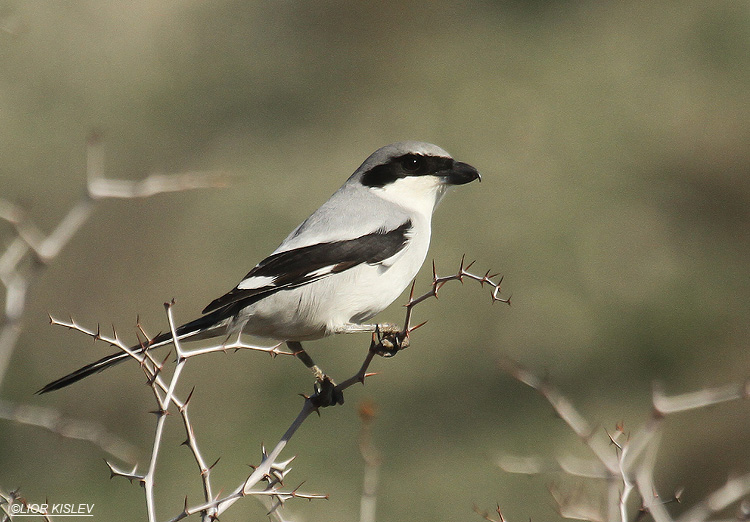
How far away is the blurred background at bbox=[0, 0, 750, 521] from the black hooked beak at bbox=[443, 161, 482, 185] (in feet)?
9.55

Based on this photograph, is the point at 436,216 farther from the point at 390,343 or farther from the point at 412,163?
the point at 390,343

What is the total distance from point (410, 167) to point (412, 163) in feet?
0.07

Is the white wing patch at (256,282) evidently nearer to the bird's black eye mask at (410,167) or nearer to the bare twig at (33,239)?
the bare twig at (33,239)

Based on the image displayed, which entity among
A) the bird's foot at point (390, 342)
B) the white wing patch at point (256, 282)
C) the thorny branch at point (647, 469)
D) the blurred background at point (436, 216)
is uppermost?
the thorny branch at point (647, 469)

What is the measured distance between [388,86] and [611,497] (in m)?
11.1

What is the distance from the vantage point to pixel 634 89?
11.1 metres

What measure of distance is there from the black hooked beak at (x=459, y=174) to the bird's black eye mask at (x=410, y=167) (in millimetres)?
20

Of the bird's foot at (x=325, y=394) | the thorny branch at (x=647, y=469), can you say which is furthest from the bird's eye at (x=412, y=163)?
the thorny branch at (x=647, y=469)

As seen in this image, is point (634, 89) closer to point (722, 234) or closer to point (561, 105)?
point (561, 105)

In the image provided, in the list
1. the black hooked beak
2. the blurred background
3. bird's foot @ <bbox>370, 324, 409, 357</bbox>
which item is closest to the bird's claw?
bird's foot @ <bbox>370, 324, 409, 357</bbox>

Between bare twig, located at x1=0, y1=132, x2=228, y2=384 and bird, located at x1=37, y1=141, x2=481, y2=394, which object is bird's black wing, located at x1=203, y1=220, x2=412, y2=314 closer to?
A: bird, located at x1=37, y1=141, x2=481, y2=394

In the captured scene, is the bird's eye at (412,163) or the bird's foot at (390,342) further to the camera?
the bird's eye at (412,163)

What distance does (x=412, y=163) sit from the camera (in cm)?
416

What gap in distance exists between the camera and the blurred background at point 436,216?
7387 millimetres
